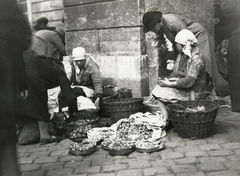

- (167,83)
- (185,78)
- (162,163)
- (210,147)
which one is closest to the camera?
(162,163)

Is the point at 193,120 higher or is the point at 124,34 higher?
the point at 124,34

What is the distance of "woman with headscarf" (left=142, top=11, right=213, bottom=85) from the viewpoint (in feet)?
20.4

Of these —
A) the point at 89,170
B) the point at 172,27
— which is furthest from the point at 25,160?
the point at 172,27

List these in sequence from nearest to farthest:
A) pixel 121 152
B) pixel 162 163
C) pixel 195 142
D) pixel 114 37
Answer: pixel 162 163 < pixel 121 152 < pixel 195 142 < pixel 114 37

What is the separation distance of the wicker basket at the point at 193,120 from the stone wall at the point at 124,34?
184 cm

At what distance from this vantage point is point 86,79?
6.52 m

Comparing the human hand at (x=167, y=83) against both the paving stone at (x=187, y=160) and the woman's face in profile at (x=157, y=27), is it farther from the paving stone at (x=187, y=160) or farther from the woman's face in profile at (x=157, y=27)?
the paving stone at (x=187, y=160)

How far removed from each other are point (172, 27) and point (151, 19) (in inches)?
16.4

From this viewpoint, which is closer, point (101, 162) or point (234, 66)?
point (101, 162)

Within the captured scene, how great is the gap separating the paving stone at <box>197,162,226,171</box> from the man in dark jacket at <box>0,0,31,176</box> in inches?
78.6

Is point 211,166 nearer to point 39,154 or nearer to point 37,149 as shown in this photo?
point 39,154

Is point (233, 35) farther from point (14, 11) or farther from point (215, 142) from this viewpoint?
point (14, 11)

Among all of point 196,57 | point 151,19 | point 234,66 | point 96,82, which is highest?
point 151,19

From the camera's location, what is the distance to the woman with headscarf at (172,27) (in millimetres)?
6203
